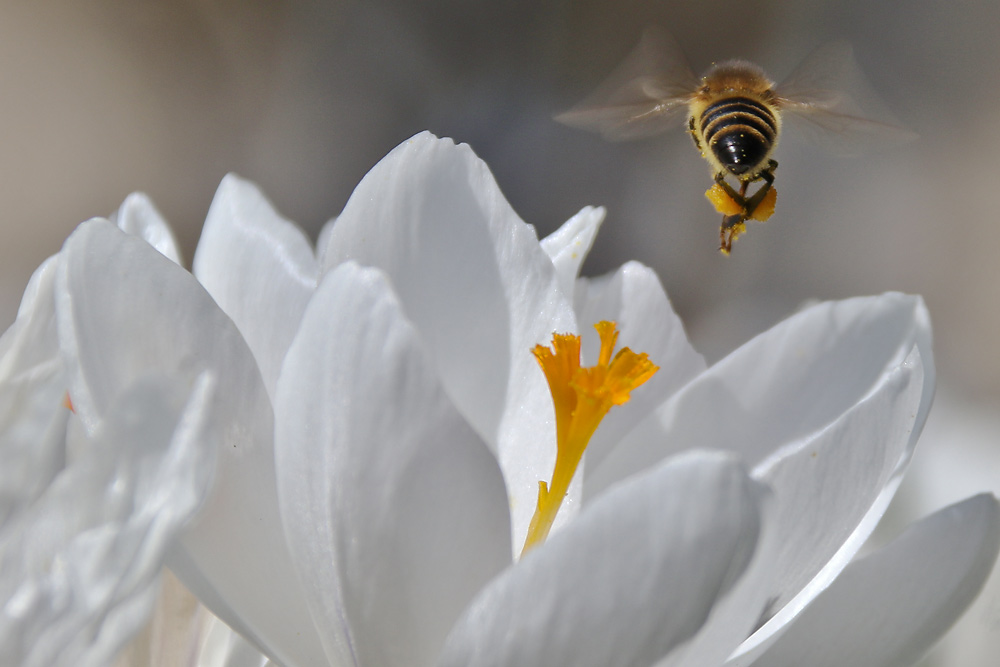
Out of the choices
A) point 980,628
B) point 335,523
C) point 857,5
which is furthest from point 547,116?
point 335,523

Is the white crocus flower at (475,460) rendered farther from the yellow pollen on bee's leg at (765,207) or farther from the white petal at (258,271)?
the yellow pollen on bee's leg at (765,207)

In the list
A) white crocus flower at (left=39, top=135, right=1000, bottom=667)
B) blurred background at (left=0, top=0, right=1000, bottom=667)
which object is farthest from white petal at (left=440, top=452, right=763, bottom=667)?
blurred background at (left=0, top=0, right=1000, bottom=667)

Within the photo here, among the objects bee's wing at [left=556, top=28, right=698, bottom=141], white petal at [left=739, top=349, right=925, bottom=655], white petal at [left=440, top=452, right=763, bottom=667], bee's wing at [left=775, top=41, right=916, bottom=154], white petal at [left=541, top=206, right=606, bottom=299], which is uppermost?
bee's wing at [left=556, top=28, right=698, bottom=141]

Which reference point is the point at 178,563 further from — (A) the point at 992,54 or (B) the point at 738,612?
(A) the point at 992,54

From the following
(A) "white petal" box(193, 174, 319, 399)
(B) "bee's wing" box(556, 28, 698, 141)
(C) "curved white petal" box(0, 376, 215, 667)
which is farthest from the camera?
(B) "bee's wing" box(556, 28, 698, 141)

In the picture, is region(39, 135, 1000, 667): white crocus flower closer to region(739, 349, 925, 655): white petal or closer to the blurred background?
region(739, 349, 925, 655): white petal
